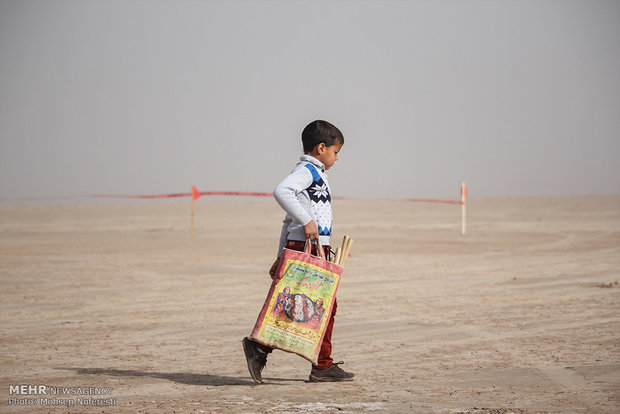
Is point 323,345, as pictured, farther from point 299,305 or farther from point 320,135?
point 320,135

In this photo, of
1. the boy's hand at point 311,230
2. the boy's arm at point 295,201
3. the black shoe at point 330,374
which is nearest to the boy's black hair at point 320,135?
the boy's arm at point 295,201

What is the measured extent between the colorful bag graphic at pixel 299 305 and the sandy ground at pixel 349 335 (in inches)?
12.4

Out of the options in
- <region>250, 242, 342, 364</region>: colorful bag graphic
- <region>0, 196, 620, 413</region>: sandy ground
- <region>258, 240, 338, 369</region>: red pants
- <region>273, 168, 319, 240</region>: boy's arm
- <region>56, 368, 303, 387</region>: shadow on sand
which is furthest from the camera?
<region>56, 368, 303, 387</region>: shadow on sand

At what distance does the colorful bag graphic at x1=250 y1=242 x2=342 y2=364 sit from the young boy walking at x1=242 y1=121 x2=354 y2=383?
0.44 feet

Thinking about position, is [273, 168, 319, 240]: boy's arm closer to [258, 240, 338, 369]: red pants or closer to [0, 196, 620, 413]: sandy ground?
[258, 240, 338, 369]: red pants

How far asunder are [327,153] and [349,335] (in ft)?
8.30

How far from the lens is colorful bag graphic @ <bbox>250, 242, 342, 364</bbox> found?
504 centimetres

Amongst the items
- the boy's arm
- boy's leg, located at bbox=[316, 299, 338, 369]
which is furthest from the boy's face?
boy's leg, located at bbox=[316, 299, 338, 369]

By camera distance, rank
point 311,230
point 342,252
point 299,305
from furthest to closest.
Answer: point 342,252
point 299,305
point 311,230

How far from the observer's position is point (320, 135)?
5.25m

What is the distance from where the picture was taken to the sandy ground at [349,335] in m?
4.78

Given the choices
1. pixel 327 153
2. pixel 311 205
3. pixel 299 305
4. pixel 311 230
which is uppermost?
pixel 327 153

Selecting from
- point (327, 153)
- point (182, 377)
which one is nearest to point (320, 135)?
point (327, 153)

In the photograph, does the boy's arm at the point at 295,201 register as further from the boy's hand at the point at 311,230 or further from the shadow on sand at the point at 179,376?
the shadow on sand at the point at 179,376
